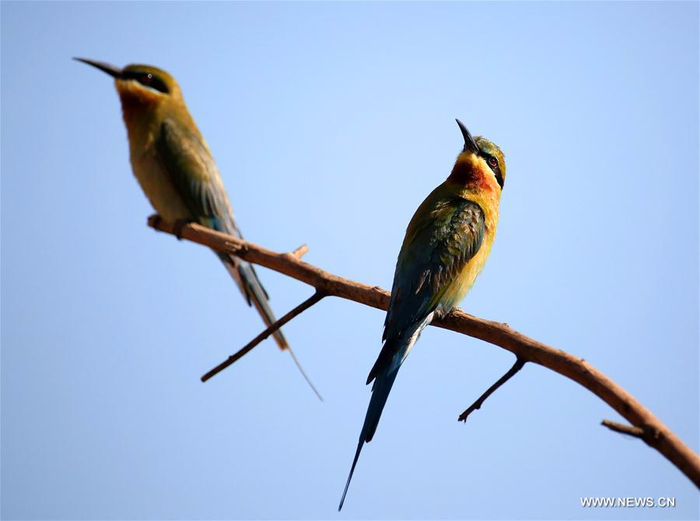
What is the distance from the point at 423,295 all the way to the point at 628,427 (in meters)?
1.22

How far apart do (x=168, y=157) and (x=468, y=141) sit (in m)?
1.54

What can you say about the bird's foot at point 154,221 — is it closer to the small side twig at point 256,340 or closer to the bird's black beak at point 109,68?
the bird's black beak at point 109,68

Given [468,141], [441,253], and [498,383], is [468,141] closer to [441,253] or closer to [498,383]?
[441,253]

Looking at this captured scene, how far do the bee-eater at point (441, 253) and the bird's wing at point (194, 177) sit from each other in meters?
1.02

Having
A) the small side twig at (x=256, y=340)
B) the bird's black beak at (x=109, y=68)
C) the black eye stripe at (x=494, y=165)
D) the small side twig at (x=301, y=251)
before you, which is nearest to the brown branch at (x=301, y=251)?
the small side twig at (x=301, y=251)

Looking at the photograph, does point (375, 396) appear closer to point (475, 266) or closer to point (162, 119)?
point (475, 266)

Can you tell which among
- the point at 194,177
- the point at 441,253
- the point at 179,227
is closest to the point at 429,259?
the point at 441,253

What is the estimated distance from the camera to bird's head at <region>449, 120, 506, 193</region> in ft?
11.7

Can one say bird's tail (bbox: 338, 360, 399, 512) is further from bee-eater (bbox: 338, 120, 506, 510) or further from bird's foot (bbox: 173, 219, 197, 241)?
bird's foot (bbox: 173, 219, 197, 241)

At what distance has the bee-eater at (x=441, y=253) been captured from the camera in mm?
2900

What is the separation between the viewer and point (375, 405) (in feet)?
8.87

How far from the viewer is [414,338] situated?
9.89ft

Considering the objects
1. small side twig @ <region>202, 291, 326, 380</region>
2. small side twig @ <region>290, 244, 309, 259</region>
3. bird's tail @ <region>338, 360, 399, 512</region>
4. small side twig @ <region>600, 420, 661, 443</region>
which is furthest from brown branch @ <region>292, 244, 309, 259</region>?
small side twig @ <region>600, 420, 661, 443</region>

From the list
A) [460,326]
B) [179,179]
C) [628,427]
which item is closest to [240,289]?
[179,179]
